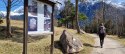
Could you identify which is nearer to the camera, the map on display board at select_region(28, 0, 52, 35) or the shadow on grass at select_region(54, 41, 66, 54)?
the map on display board at select_region(28, 0, 52, 35)

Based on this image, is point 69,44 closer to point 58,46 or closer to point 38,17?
point 58,46

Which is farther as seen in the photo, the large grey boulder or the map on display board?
the large grey boulder

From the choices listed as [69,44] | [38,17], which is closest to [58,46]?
[69,44]

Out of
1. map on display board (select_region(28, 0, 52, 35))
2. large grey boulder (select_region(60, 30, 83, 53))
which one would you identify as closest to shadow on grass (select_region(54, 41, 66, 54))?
large grey boulder (select_region(60, 30, 83, 53))

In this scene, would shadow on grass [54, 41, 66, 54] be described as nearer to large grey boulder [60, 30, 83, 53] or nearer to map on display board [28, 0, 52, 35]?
large grey boulder [60, 30, 83, 53]

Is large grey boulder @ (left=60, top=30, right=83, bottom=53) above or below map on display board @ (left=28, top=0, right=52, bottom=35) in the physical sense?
below

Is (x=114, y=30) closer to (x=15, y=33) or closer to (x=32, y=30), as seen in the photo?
(x=15, y=33)

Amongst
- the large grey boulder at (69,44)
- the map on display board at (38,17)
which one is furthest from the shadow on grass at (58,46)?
the map on display board at (38,17)

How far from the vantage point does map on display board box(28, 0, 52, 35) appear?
420 inches

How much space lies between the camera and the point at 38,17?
36.9ft

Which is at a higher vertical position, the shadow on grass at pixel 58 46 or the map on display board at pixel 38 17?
the map on display board at pixel 38 17

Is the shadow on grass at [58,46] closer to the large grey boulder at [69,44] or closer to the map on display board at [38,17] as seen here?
the large grey boulder at [69,44]

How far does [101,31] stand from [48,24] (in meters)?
10.5

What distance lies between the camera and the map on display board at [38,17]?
10656mm
